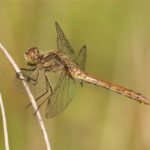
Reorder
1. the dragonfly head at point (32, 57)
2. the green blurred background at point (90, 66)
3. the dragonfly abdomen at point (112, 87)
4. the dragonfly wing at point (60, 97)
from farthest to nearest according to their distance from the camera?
the green blurred background at point (90, 66) < the dragonfly abdomen at point (112, 87) < the dragonfly head at point (32, 57) < the dragonfly wing at point (60, 97)

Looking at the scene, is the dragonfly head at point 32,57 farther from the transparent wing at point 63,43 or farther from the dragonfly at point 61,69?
the transparent wing at point 63,43

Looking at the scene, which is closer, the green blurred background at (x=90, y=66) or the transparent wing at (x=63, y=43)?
the transparent wing at (x=63, y=43)

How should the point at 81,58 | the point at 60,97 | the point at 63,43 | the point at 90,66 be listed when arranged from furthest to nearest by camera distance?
1. the point at 90,66
2. the point at 81,58
3. the point at 63,43
4. the point at 60,97

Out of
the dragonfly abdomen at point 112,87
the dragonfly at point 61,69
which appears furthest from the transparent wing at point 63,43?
the dragonfly abdomen at point 112,87

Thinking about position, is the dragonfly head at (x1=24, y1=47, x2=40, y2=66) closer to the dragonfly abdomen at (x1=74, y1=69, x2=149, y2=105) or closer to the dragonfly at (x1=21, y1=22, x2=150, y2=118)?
the dragonfly at (x1=21, y1=22, x2=150, y2=118)

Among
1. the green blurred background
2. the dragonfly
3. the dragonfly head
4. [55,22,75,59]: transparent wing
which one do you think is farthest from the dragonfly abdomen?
the green blurred background

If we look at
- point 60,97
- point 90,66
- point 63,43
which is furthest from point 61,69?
point 90,66

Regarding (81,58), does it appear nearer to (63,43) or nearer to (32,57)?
(63,43)
